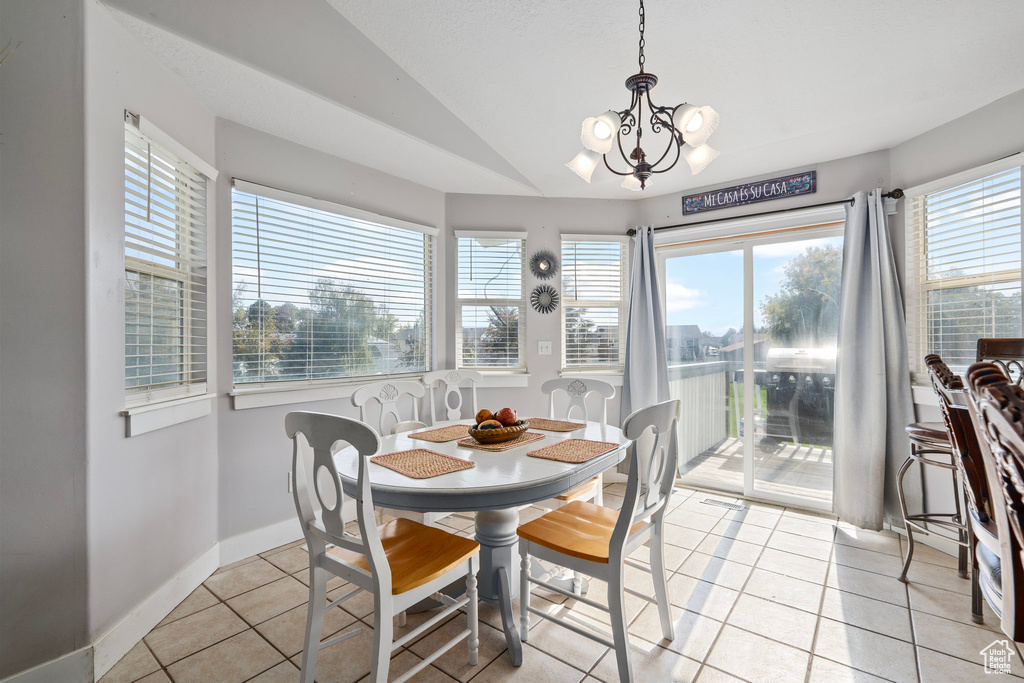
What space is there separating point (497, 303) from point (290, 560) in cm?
239

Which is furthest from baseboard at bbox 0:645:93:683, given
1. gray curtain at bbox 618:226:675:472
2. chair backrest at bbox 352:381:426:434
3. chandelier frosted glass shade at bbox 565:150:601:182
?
gray curtain at bbox 618:226:675:472

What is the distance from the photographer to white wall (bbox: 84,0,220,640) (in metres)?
1.70

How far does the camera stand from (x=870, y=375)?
Answer: 9.56ft

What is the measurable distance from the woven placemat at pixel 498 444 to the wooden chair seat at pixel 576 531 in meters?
0.35

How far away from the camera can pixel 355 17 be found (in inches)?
89.5

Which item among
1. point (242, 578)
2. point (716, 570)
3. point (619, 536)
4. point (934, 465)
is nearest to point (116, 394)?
point (242, 578)

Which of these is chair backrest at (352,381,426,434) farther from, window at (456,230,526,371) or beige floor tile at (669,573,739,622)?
beige floor tile at (669,573,739,622)

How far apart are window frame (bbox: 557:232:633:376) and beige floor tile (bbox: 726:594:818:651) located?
2.13m

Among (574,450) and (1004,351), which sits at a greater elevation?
(1004,351)

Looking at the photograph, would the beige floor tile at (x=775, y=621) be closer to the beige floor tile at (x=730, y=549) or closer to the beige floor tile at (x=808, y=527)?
the beige floor tile at (x=730, y=549)


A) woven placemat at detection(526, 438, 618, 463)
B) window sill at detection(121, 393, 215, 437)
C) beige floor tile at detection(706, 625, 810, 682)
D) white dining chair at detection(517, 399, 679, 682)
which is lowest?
beige floor tile at detection(706, 625, 810, 682)

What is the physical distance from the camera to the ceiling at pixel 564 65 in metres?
1.95

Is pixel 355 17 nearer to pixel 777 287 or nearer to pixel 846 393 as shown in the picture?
pixel 777 287

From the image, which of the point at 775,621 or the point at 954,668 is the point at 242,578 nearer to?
the point at 775,621
